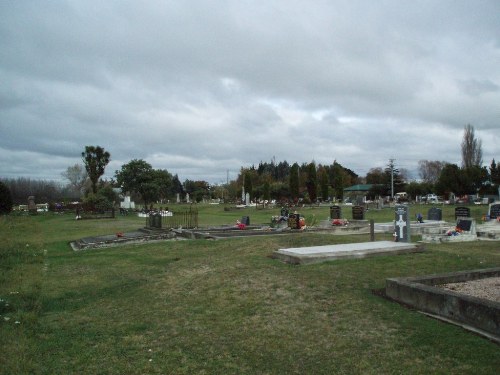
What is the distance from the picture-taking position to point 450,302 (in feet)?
19.4

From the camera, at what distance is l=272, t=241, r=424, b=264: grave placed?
10352mm

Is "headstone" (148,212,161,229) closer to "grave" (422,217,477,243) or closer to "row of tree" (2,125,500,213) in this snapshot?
"grave" (422,217,477,243)

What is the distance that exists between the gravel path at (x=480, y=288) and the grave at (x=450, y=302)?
17cm

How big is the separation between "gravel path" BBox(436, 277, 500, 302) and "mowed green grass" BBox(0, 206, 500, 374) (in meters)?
1.16

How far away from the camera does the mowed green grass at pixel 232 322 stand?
4.76 m

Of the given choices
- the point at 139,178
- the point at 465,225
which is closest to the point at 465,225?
the point at 465,225

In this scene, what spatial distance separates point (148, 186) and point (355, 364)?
39669 millimetres

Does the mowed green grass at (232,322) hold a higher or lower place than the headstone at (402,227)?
lower

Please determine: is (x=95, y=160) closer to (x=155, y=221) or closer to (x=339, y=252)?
(x=155, y=221)

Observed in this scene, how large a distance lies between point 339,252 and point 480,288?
13.2 feet

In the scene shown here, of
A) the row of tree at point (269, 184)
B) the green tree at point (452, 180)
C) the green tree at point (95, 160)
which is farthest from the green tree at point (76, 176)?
the green tree at point (452, 180)

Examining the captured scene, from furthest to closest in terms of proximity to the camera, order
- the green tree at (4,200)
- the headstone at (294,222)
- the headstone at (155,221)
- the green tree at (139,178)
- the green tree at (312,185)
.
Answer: the green tree at (312,185), the green tree at (139,178), the green tree at (4,200), the headstone at (155,221), the headstone at (294,222)

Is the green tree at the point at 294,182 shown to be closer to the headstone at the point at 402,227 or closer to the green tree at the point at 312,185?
the green tree at the point at 312,185

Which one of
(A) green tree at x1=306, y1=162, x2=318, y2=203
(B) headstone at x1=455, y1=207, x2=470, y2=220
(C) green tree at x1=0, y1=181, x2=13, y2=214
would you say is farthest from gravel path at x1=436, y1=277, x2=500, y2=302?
(A) green tree at x1=306, y1=162, x2=318, y2=203
